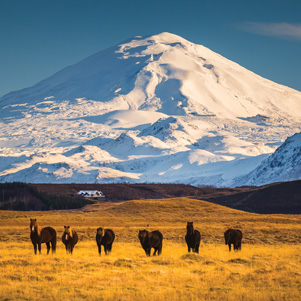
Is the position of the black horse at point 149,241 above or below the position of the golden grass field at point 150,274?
above

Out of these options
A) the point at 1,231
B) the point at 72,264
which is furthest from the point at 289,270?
the point at 1,231

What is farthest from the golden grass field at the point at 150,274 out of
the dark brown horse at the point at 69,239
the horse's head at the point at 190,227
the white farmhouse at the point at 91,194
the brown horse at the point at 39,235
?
the white farmhouse at the point at 91,194

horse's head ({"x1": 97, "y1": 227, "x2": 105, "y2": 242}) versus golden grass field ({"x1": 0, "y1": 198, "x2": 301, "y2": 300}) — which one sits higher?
horse's head ({"x1": 97, "y1": 227, "x2": 105, "y2": 242})

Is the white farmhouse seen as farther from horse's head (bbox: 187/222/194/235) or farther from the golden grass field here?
horse's head (bbox: 187/222/194/235)

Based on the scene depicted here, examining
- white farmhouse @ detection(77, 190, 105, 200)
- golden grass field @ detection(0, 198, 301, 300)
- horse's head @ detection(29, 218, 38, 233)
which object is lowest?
golden grass field @ detection(0, 198, 301, 300)

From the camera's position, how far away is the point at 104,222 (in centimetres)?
6556

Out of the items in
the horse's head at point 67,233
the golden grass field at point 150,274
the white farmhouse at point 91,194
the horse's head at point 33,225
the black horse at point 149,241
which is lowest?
the golden grass field at point 150,274

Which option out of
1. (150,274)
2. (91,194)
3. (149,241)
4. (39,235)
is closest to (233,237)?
(149,241)

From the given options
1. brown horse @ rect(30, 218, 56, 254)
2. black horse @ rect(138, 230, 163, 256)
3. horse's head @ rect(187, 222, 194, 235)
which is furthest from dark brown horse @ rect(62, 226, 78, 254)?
horse's head @ rect(187, 222, 194, 235)

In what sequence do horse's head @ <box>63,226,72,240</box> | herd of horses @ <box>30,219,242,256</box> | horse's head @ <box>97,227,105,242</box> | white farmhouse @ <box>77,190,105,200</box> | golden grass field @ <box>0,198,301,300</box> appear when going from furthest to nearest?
white farmhouse @ <box>77,190,105,200</box> < horse's head @ <box>97,227,105,242</box> < herd of horses @ <box>30,219,242,256</box> < horse's head @ <box>63,226,72,240</box> < golden grass field @ <box>0,198,301,300</box>

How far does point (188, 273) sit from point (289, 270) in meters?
4.72

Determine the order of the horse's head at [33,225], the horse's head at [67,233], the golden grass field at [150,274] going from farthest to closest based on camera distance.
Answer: the horse's head at [67,233] → the horse's head at [33,225] → the golden grass field at [150,274]

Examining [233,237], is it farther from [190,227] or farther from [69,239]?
[69,239]

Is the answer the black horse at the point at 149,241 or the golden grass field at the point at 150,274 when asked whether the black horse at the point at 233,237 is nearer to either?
the golden grass field at the point at 150,274
